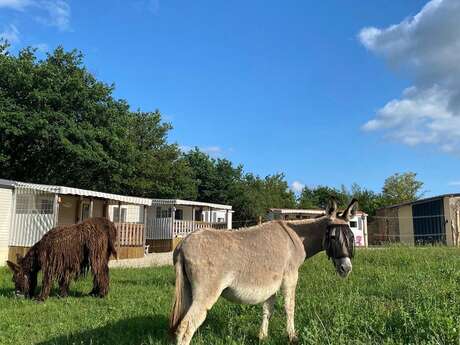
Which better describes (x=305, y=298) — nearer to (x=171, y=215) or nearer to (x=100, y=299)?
(x=100, y=299)

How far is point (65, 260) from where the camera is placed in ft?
33.3

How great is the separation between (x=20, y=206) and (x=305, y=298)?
50.6 feet

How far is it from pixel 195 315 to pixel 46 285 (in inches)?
262

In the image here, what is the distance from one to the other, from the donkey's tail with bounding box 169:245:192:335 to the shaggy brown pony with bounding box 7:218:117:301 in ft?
20.1

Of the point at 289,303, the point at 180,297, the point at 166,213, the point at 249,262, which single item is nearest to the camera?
the point at 180,297

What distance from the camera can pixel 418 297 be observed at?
20.4 ft

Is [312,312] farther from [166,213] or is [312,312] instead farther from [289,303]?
[166,213]

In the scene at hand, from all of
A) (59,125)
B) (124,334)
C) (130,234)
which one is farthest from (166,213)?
(124,334)

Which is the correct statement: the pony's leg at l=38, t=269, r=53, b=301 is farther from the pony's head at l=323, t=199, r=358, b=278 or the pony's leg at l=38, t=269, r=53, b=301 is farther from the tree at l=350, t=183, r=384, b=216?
the tree at l=350, t=183, r=384, b=216

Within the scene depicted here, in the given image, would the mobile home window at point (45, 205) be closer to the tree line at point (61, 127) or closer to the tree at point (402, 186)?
the tree line at point (61, 127)

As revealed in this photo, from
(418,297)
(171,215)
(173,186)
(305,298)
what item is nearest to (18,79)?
(171,215)

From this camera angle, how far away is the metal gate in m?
27.2

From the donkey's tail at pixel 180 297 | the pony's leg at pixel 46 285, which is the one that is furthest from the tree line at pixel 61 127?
the donkey's tail at pixel 180 297

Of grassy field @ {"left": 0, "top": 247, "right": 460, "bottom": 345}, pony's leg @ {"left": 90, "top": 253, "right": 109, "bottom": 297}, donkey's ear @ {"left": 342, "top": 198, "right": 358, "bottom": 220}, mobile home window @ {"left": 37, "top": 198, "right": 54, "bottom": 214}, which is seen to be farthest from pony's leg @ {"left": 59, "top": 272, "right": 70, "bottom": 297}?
mobile home window @ {"left": 37, "top": 198, "right": 54, "bottom": 214}
